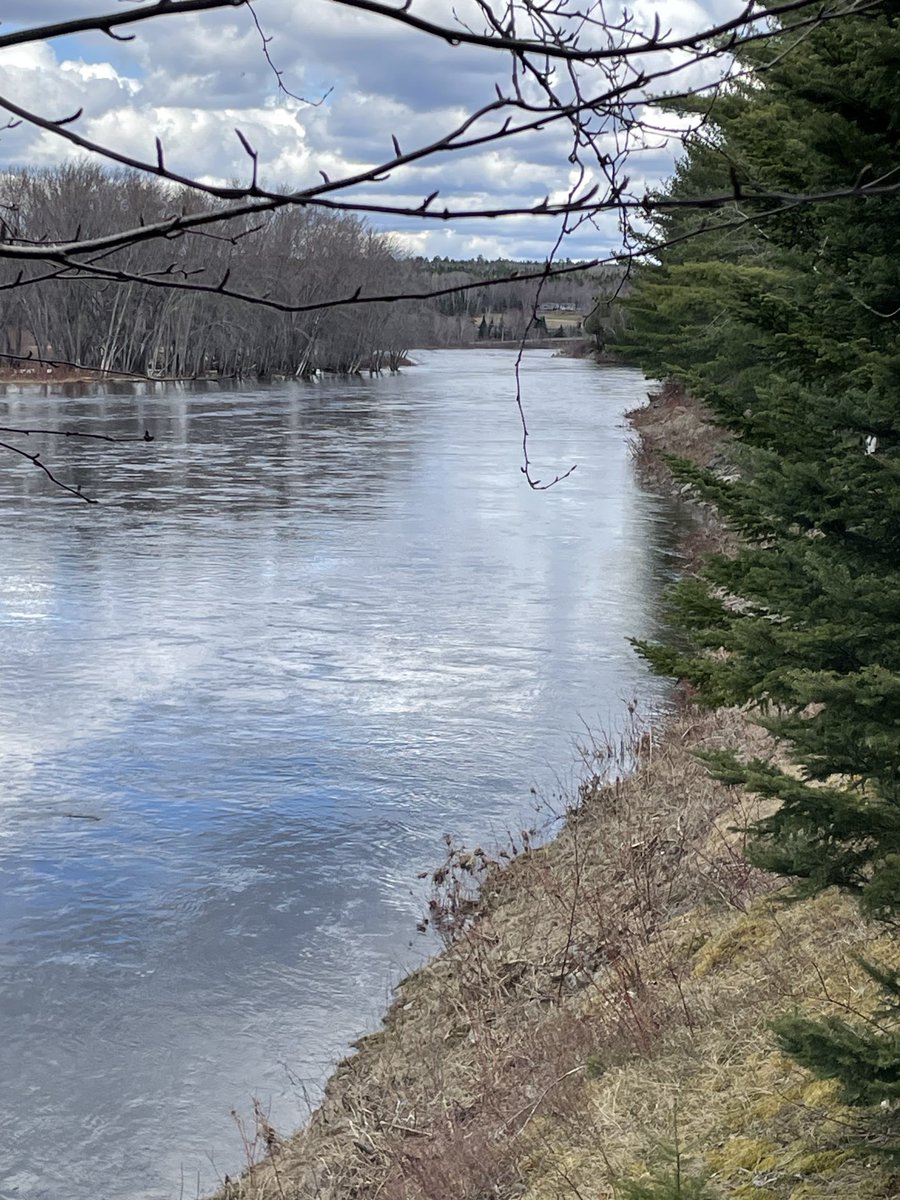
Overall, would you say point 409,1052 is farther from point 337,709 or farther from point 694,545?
point 694,545

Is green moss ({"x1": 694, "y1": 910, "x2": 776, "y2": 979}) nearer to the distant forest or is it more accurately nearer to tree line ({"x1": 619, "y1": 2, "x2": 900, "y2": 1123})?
tree line ({"x1": 619, "y1": 2, "x2": 900, "y2": 1123})

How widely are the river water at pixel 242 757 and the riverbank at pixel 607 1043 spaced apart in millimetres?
528

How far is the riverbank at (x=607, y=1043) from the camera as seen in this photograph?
473 centimetres

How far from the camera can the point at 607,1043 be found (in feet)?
19.8

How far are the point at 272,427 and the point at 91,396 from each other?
1637 centimetres

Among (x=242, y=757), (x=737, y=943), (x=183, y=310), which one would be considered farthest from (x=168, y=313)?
(x=737, y=943)

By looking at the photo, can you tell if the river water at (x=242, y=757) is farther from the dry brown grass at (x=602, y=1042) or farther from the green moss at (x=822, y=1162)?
the green moss at (x=822, y=1162)

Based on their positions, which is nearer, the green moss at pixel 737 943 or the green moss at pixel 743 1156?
the green moss at pixel 743 1156

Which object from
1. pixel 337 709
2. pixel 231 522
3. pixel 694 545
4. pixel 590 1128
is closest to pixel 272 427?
pixel 231 522

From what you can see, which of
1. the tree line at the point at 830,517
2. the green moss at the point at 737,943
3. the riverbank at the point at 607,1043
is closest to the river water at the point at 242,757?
the riverbank at the point at 607,1043

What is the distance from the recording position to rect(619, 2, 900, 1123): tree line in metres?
4.80

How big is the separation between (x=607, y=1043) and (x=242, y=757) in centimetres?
684

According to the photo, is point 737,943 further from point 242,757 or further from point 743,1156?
point 242,757

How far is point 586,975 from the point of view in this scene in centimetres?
747
